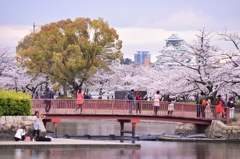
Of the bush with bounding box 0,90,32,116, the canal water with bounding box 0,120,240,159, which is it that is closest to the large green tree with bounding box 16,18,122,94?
the canal water with bounding box 0,120,240,159

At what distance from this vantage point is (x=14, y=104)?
1591 inches

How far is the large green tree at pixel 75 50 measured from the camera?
8362 cm

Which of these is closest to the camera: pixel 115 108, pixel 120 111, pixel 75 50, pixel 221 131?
pixel 221 131

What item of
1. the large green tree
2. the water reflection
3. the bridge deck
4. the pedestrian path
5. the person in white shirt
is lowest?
the water reflection

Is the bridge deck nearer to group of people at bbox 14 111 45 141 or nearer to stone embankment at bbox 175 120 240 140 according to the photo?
stone embankment at bbox 175 120 240 140

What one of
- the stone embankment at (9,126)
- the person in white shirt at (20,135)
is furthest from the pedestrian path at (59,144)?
the stone embankment at (9,126)

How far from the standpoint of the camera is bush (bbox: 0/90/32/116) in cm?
4006

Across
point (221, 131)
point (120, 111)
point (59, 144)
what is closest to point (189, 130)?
point (221, 131)

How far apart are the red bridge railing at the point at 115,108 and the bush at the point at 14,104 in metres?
7.54

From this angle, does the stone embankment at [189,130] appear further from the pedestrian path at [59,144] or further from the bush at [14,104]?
the pedestrian path at [59,144]

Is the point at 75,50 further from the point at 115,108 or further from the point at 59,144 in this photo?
the point at 59,144

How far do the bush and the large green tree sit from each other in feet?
136

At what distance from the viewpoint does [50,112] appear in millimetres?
49594

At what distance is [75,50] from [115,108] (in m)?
A: 33.0
